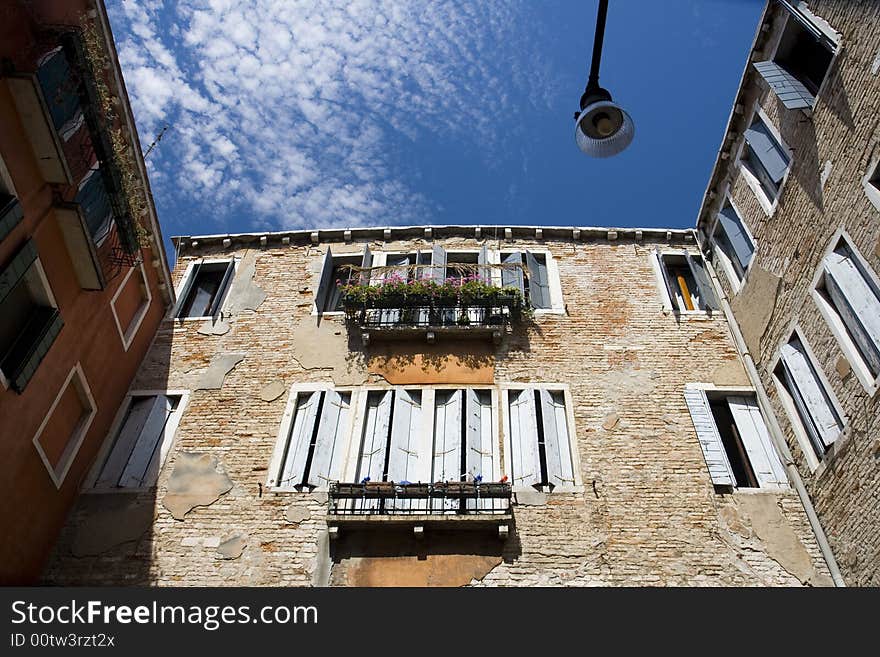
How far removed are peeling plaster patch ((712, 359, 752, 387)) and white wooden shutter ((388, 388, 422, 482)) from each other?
16.5ft

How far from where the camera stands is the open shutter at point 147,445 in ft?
33.0

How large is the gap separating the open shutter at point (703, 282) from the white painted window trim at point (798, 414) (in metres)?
2.26

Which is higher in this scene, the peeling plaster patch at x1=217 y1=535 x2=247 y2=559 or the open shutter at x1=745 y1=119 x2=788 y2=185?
the open shutter at x1=745 y1=119 x2=788 y2=185

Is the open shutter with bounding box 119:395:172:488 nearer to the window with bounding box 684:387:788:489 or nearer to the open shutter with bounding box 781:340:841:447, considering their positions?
the window with bounding box 684:387:788:489

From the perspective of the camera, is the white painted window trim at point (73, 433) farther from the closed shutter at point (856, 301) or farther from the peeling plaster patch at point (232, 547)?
the closed shutter at point (856, 301)

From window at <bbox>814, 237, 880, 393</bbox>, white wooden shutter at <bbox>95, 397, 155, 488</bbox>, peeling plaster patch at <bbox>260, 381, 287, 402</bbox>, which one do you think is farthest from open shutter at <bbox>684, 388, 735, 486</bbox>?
white wooden shutter at <bbox>95, 397, 155, 488</bbox>

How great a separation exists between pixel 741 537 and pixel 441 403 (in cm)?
477

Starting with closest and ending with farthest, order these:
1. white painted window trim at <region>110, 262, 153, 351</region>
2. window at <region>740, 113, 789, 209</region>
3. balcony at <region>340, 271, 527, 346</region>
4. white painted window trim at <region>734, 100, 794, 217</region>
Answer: white painted window trim at <region>734, 100, 794, 217</region> → window at <region>740, 113, 789, 209</region> → white painted window trim at <region>110, 262, 153, 351</region> → balcony at <region>340, 271, 527, 346</region>

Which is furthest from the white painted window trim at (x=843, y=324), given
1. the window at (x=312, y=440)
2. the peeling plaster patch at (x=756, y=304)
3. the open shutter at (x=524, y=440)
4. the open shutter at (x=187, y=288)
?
the open shutter at (x=187, y=288)

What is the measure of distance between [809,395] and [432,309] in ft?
19.9

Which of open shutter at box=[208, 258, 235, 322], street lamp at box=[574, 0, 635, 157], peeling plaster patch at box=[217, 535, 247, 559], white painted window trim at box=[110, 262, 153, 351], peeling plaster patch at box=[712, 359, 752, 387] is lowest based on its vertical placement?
peeling plaster patch at box=[217, 535, 247, 559]

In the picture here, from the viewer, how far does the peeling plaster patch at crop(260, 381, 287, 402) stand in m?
11.1

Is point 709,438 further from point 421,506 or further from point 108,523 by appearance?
point 108,523

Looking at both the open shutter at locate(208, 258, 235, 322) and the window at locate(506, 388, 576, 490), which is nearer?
the window at locate(506, 388, 576, 490)
